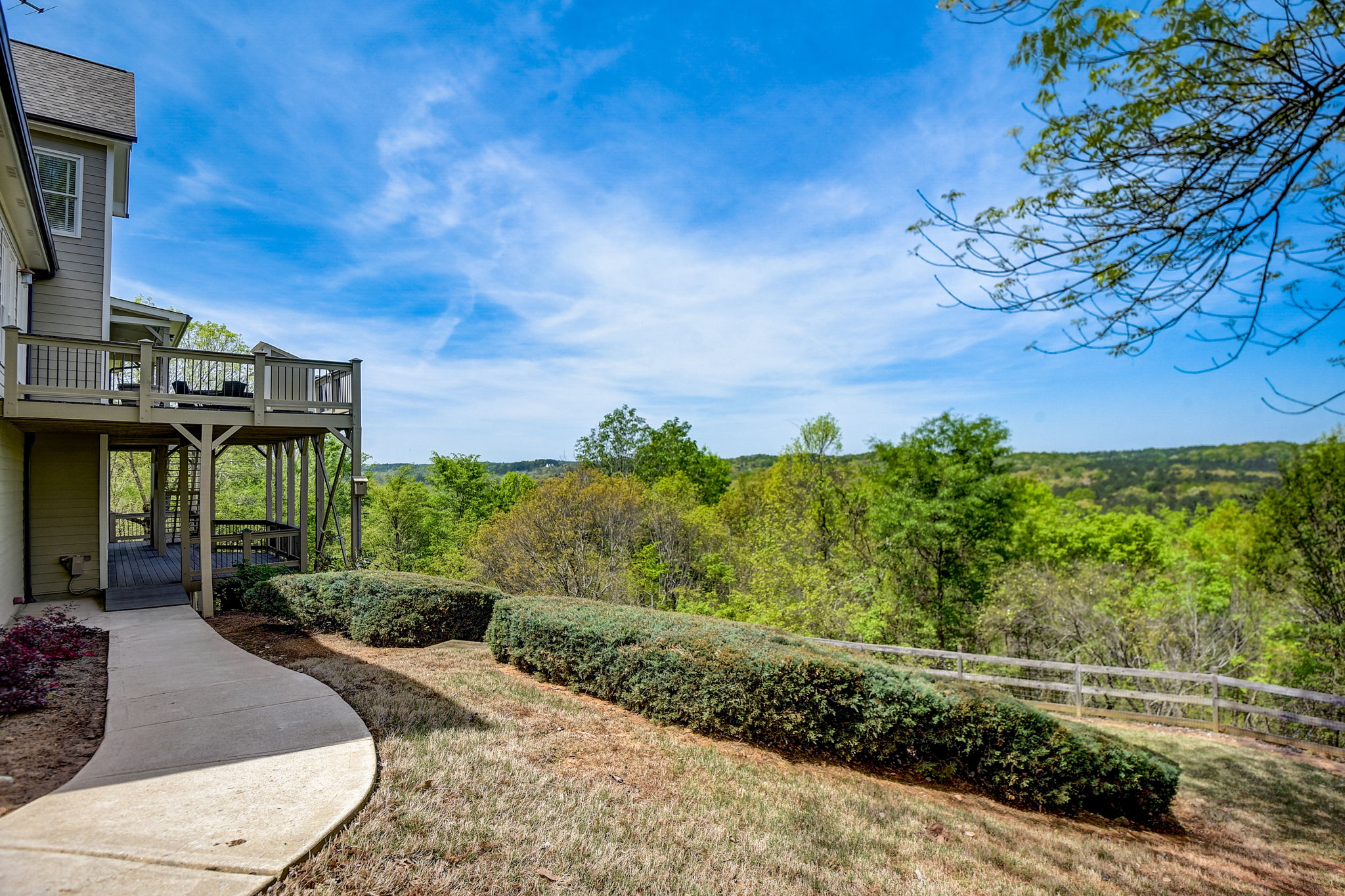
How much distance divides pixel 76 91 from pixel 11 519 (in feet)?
26.2

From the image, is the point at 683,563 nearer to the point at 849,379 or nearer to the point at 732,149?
the point at 849,379

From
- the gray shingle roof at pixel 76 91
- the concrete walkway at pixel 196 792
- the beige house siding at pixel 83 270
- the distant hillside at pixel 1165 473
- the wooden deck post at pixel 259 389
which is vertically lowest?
the concrete walkway at pixel 196 792

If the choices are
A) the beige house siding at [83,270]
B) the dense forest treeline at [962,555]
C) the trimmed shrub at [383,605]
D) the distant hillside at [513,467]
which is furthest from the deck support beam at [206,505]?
the distant hillside at [513,467]

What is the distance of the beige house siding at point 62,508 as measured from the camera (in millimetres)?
9805

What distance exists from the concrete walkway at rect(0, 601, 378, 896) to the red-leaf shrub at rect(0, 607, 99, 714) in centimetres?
48

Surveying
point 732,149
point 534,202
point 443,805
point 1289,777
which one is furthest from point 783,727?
point 534,202

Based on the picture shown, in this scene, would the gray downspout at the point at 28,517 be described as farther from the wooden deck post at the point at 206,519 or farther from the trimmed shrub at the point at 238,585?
the wooden deck post at the point at 206,519

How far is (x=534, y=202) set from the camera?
12.9 m

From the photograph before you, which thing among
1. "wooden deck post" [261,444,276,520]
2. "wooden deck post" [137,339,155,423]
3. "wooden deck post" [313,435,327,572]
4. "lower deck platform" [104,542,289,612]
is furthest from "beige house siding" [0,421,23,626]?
"wooden deck post" [261,444,276,520]

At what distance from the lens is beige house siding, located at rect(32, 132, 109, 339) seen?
9922 millimetres

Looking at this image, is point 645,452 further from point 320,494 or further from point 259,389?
point 259,389

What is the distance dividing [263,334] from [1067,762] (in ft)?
95.7

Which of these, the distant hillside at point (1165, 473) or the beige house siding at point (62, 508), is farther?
the beige house siding at point (62, 508)

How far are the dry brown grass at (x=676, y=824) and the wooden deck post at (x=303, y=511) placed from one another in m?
5.35
